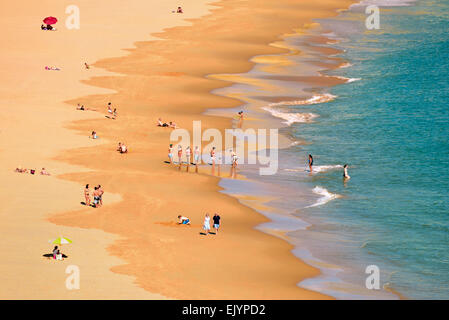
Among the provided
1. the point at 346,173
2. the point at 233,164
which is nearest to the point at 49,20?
the point at 233,164

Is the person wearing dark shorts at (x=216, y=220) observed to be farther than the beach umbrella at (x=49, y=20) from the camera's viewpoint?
No

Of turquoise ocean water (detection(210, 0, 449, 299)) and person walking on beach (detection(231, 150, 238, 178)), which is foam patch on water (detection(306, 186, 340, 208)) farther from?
person walking on beach (detection(231, 150, 238, 178))

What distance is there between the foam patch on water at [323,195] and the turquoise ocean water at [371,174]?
0.05 m

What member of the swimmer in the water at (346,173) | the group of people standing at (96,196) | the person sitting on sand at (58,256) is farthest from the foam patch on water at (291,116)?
the person sitting on sand at (58,256)

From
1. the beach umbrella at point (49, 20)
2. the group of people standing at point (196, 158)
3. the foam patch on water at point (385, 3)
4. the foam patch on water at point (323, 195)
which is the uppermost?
the foam patch on water at point (385, 3)

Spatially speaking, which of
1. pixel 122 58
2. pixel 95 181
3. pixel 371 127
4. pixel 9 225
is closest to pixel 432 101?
pixel 371 127

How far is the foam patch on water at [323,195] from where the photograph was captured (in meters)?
45.5

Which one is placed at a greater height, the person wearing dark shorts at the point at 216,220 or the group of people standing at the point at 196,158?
the group of people standing at the point at 196,158

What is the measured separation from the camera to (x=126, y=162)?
49.6 meters

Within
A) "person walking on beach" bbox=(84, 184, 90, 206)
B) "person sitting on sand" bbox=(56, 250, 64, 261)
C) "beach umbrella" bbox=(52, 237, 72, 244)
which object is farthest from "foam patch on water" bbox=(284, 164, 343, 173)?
"person sitting on sand" bbox=(56, 250, 64, 261)

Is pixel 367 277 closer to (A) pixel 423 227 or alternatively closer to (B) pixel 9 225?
(A) pixel 423 227

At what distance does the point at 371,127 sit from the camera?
60.2 metres

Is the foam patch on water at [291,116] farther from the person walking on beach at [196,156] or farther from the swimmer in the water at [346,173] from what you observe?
the swimmer in the water at [346,173]

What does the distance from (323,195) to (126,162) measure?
443 inches
